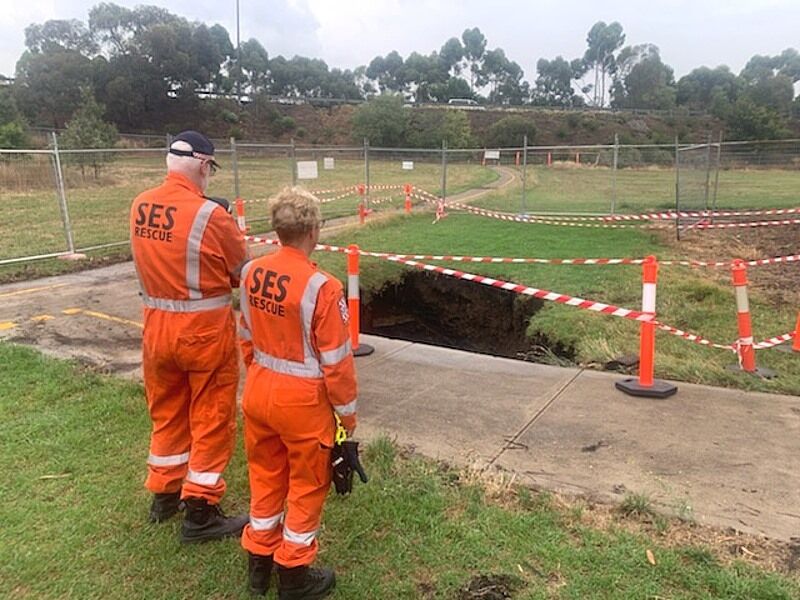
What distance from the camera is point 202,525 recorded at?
313 cm

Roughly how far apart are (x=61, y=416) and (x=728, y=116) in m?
85.6

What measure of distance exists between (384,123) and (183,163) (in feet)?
202

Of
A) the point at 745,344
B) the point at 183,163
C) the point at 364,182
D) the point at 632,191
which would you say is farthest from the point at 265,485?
the point at 632,191

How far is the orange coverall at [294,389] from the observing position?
8.18ft

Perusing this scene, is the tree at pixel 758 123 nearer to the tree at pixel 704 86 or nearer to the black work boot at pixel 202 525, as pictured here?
the tree at pixel 704 86

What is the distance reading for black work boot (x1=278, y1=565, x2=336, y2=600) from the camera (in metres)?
2.65

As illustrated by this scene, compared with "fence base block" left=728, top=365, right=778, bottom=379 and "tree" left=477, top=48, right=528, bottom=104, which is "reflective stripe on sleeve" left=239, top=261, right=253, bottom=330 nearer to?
"fence base block" left=728, top=365, right=778, bottom=379

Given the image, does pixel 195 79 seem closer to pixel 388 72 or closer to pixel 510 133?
pixel 510 133

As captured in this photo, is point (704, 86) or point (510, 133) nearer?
point (510, 133)

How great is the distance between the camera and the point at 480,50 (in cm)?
15062

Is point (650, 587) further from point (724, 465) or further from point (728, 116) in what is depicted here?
point (728, 116)

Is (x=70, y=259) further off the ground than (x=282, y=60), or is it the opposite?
(x=282, y=60)

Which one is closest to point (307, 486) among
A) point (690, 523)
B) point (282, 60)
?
point (690, 523)

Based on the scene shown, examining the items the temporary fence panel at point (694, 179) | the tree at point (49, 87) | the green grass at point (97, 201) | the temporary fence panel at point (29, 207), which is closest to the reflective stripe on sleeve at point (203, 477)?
the green grass at point (97, 201)
